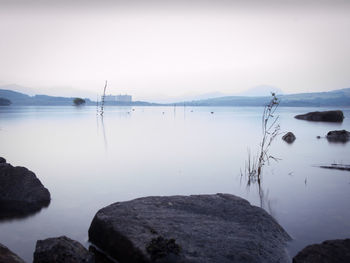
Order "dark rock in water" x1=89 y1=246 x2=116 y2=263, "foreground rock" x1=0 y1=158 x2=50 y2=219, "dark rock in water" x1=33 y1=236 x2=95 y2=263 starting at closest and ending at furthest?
"dark rock in water" x1=33 y1=236 x2=95 y2=263 < "dark rock in water" x1=89 y1=246 x2=116 y2=263 < "foreground rock" x1=0 y1=158 x2=50 y2=219

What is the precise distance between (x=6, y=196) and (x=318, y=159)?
49.0 ft

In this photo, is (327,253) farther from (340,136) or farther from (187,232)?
(340,136)

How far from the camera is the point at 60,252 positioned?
4.55 m

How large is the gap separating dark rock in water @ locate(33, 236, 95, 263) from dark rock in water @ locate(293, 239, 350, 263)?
131 inches

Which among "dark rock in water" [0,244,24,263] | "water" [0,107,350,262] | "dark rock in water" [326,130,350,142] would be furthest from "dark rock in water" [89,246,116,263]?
"dark rock in water" [326,130,350,142]

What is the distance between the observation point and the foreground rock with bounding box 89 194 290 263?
4539mm

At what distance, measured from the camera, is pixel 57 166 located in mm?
14227

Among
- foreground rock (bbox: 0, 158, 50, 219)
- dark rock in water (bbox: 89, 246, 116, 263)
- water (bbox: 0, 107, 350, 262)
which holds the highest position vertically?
foreground rock (bbox: 0, 158, 50, 219)

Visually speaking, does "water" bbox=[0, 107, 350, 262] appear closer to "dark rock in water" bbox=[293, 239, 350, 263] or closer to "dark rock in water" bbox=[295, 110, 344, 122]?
"dark rock in water" bbox=[293, 239, 350, 263]

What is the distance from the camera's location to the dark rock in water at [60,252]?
4523mm

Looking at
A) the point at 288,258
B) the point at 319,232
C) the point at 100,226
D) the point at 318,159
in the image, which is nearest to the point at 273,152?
the point at 318,159

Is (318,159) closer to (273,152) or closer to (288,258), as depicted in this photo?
(273,152)

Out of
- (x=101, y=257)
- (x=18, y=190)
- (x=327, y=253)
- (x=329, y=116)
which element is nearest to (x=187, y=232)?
(x=101, y=257)

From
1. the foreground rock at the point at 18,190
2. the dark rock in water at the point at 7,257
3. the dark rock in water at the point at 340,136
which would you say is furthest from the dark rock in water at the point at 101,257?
the dark rock in water at the point at 340,136
